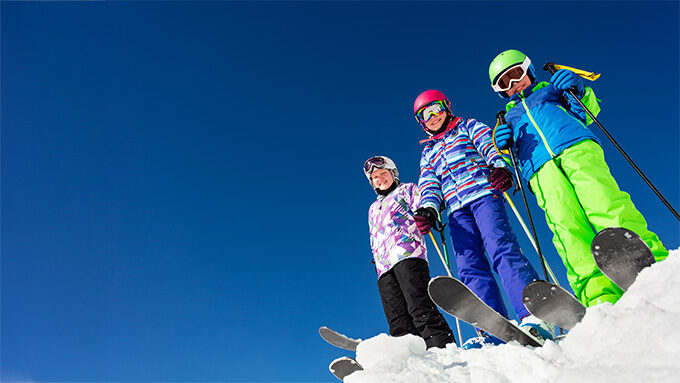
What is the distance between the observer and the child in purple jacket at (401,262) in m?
3.97

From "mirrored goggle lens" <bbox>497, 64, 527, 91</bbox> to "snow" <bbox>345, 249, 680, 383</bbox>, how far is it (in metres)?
3.29

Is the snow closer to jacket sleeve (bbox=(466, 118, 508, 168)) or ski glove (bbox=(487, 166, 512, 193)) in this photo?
ski glove (bbox=(487, 166, 512, 193))

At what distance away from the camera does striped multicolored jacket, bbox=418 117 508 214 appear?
176 inches

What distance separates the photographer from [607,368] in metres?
1.58

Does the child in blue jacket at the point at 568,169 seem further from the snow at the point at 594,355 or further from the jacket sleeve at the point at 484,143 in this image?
the snow at the point at 594,355

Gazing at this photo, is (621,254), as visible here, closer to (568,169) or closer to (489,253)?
(568,169)

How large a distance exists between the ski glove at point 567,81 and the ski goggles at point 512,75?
65 cm

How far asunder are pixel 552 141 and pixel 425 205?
153 centimetres

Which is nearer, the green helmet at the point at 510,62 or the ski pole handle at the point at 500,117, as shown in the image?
the ski pole handle at the point at 500,117

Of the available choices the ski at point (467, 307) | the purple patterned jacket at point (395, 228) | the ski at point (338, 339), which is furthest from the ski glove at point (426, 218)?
the ski at point (467, 307)

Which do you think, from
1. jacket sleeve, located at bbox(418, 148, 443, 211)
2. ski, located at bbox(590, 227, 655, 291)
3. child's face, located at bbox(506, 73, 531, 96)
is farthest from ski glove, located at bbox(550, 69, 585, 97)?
ski, located at bbox(590, 227, 655, 291)

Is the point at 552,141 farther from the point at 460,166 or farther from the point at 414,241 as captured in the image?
the point at 414,241

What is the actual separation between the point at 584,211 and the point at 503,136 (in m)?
1.15

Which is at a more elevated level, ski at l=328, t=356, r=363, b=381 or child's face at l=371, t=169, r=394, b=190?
child's face at l=371, t=169, r=394, b=190
